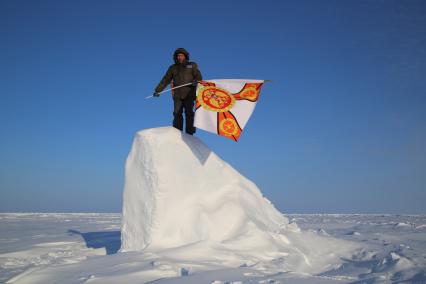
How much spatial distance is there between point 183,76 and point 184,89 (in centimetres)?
23

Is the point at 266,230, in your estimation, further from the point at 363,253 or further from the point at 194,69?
the point at 194,69

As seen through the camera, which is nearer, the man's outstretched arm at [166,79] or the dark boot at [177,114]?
the dark boot at [177,114]

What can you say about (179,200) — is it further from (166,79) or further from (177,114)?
(166,79)

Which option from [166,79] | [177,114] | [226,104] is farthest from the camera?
[166,79]

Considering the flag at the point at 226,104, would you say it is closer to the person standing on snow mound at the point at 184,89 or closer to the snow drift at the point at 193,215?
the person standing on snow mound at the point at 184,89

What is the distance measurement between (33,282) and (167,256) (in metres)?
1.27

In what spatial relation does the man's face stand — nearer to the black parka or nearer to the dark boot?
the black parka

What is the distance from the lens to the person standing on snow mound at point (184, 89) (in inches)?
207

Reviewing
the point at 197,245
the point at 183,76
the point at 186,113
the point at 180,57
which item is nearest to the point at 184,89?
the point at 183,76

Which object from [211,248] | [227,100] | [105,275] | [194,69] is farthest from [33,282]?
[194,69]

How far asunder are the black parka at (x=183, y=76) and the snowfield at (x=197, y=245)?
28.6 inches

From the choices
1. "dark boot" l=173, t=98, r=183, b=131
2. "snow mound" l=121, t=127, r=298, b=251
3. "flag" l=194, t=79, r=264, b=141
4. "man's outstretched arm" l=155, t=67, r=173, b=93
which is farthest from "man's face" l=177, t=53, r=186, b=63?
"snow mound" l=121, t=127, r=298, b=251

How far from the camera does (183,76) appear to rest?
5.30 metres

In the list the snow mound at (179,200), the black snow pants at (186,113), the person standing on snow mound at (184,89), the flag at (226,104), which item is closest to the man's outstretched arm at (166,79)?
the person standing on snow mound at (184,89)
